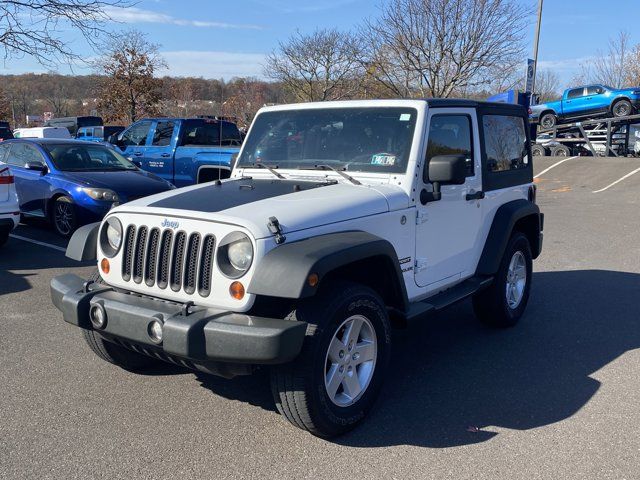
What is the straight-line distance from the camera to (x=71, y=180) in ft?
30.4

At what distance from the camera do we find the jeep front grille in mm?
3430

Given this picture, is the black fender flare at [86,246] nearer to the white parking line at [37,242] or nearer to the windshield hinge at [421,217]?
the windshield hinge at [421,217]

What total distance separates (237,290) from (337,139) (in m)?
1.78

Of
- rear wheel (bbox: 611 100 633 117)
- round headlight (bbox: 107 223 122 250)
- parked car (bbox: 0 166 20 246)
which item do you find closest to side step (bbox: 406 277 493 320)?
round headlight (bbox: 107 223 122 250)

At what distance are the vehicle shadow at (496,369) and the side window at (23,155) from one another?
24.1 feet

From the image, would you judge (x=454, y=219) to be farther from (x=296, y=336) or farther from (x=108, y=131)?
(x=108, y=131)

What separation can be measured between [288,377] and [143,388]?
4.56 ft

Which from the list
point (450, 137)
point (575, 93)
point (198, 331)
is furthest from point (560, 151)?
point (198, 331)

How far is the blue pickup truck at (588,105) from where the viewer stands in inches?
1024

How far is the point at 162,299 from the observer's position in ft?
11.9

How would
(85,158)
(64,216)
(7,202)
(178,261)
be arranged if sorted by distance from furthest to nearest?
(85,158) < (64,216) < (7,202) < (178,261)

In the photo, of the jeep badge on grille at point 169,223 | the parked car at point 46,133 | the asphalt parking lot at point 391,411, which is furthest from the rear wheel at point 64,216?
the parked car at point 46,133

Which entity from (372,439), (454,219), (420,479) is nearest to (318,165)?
(454,219)

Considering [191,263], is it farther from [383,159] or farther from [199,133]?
[199,133]
